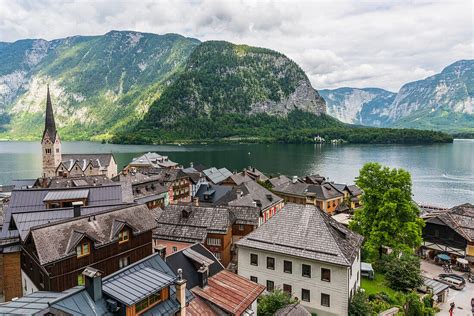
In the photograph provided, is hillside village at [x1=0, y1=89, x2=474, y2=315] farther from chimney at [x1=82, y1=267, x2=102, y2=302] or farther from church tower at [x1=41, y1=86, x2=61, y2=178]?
church tower at [x1=41, y1=86, x2=61, y2=178]

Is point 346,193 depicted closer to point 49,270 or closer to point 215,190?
point 215,190

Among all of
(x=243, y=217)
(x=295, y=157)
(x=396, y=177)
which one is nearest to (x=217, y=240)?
(x=243, y=217)

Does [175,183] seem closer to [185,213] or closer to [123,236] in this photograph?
[185,213]

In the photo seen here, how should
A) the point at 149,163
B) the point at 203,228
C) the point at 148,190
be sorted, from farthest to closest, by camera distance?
the point at 149,163 → the point at 148,190 → the point at 203,228

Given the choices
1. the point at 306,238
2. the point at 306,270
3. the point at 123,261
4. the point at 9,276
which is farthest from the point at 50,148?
the point at 306,270

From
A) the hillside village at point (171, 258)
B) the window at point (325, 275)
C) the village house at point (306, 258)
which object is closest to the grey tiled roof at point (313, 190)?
the hillside village at point (171, 258)

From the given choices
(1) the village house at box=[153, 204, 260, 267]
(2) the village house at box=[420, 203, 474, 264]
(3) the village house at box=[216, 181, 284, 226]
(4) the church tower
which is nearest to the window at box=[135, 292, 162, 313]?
(1) the village house at box=[153, 204, 260, 267]
